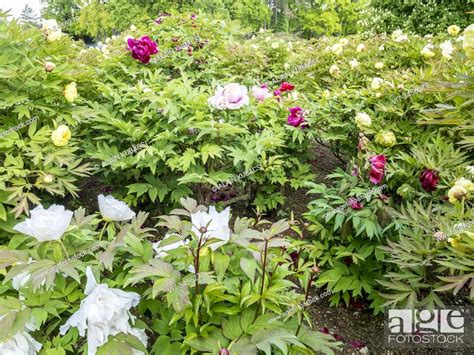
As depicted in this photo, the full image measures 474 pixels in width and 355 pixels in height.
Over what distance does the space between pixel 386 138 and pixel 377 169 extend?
34 cm

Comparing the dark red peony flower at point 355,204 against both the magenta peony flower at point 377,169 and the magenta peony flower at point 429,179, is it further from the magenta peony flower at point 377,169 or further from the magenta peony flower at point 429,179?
the magenta peony flower at point 429,179

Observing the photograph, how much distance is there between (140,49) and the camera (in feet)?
9.33

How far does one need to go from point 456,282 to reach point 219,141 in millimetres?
1489

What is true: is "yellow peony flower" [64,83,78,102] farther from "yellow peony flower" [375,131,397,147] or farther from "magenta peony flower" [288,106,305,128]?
"yellow peony flower" [375,131,397,147]

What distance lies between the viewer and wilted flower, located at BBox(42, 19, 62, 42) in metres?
2.31

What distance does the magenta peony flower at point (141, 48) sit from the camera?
284 centimetres

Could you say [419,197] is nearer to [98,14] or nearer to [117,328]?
[117,328]

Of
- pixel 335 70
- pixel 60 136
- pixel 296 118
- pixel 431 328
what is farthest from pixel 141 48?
pixel 431 328

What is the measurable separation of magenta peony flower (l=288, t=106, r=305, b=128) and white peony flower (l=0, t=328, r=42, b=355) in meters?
2.06

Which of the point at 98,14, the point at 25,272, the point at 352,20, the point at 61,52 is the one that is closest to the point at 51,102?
the point at 61,52

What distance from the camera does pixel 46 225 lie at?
45.2 inches

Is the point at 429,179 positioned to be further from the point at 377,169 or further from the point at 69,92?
the point at 69,92

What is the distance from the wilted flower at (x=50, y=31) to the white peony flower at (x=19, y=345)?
1.72 meters

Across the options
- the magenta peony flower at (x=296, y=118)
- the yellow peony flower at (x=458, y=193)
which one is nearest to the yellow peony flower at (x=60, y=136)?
the magenta peony flower at (x=296, y=118)
